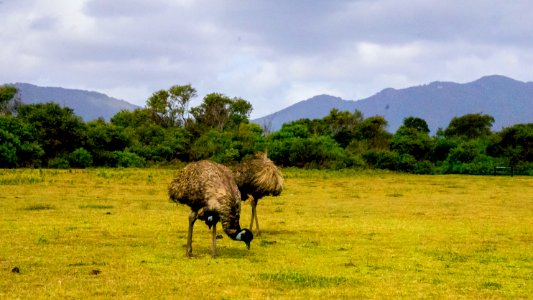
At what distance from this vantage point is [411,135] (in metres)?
90.3

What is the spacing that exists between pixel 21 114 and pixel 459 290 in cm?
6996

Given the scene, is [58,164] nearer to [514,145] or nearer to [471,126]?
[514,145]

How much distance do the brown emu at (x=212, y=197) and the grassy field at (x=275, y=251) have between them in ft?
2.90

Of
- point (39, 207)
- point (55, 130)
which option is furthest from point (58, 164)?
point (39, 207)

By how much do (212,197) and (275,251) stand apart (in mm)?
3187

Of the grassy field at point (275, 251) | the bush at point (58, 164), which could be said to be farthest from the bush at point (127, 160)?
the grassy field at point (275, 251)

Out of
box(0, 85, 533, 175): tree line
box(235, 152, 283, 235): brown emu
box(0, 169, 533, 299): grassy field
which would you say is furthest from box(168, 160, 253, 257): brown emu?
box(0, 85, 533, 175): tree line

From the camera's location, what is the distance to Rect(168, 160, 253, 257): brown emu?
15484 mm

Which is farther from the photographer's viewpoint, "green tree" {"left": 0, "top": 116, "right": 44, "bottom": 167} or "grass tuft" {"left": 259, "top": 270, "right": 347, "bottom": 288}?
"green tree" {"left": 0, "top": 116, "right": 44, "bottom": 167}

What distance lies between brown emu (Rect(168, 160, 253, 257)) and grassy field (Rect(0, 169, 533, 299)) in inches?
34.8

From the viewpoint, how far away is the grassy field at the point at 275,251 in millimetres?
12656

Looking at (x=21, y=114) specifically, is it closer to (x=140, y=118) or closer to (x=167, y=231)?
(x=140, y=118)

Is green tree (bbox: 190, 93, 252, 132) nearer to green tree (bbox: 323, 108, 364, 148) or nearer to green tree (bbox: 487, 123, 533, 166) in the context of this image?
green tree (bbox: 323, 108, 364, 148)

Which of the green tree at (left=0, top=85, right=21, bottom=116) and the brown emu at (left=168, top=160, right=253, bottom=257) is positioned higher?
the green tree at (left=0, top=85, right=21, bottom=116)
